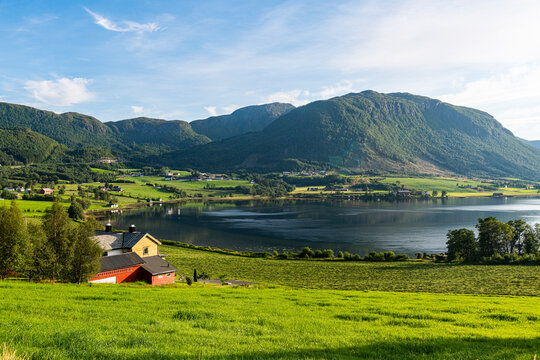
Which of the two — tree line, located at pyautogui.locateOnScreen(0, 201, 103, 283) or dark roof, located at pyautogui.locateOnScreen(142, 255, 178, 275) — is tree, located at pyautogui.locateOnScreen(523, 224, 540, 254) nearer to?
dark roof, located at pyautogui.locateOnScreen(142, 255, 178, 275)

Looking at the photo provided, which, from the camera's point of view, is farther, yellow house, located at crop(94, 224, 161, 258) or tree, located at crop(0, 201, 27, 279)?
yellow house, located at crop(94, 224, 161, 258)

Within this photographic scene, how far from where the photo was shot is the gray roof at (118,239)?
41.6 meters

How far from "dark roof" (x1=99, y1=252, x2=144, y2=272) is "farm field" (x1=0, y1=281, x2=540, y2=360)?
18.6 meters

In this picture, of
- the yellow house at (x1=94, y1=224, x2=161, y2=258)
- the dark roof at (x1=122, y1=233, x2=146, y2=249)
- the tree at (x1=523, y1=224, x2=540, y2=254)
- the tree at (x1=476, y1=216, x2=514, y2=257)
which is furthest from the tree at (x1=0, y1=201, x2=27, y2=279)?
the tree at (x1=523, y1=224, x2=540, y2=254)

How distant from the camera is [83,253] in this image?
27.0 m

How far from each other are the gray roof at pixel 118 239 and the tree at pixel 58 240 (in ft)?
48.7

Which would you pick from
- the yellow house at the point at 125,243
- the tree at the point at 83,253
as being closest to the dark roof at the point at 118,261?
the tree at the point at 83,253

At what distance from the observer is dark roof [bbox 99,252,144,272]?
33000 mm

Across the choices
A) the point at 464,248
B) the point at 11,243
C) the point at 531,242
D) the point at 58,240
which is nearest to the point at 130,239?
the point at 58,240

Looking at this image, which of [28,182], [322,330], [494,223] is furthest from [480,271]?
[28,182]

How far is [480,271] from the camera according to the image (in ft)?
174

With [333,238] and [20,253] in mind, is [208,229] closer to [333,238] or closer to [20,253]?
[333,238]

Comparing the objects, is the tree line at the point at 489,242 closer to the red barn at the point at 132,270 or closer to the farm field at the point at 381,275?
the farm field at the point at 381,275

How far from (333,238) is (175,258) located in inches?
1959
